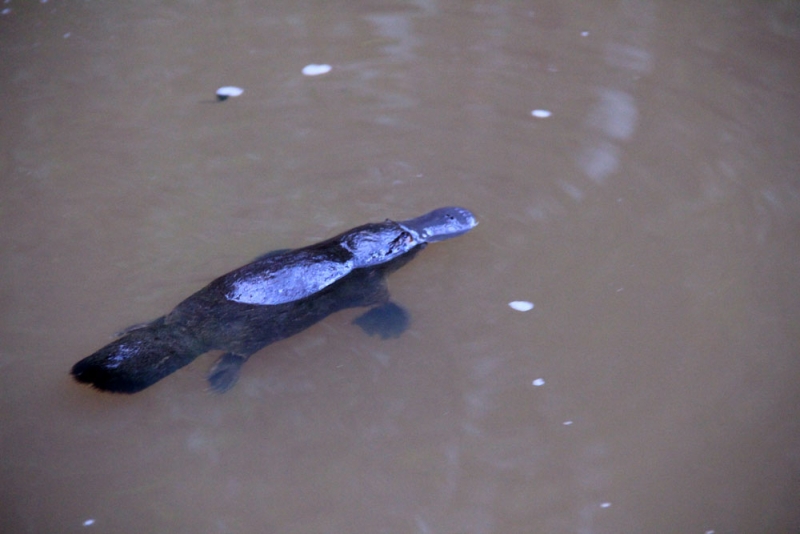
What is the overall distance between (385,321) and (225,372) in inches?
26.0

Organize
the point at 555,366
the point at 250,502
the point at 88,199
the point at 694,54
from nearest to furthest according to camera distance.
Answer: the point at 250,502 → the point at 555,366 → the point at 88,199 → the point at 694,54

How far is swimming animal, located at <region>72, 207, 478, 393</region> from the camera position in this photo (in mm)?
2229

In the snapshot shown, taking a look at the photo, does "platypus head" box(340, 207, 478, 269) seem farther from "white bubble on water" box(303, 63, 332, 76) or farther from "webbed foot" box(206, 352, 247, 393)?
"white bubble on water" box(303, 63, 332, 76)

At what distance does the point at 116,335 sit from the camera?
8.14 feet

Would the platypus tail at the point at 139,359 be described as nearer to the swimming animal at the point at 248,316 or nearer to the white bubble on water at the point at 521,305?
the swimming animal at the point at 248,316

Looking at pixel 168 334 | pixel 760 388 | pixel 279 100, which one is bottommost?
pixel 760 388

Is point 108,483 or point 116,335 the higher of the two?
point 116,335

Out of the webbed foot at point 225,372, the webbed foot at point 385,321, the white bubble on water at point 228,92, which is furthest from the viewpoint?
the white bubble on water at point 228,92

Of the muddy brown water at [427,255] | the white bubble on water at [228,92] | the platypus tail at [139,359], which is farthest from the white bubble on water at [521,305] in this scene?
the white bubble on water at [228,92]

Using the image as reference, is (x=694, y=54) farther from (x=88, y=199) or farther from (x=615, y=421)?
(x=88, y=199)

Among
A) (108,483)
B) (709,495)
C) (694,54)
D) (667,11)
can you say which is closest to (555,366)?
(709,495)

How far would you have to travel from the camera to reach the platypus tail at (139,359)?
2152 mm

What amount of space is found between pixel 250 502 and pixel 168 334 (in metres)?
0.68

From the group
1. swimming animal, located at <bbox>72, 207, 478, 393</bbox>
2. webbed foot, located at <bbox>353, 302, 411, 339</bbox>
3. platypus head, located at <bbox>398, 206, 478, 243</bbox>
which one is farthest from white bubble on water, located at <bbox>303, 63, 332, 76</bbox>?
webbed foot, located at <bbox>353, 302, 411, 339</bbox>
